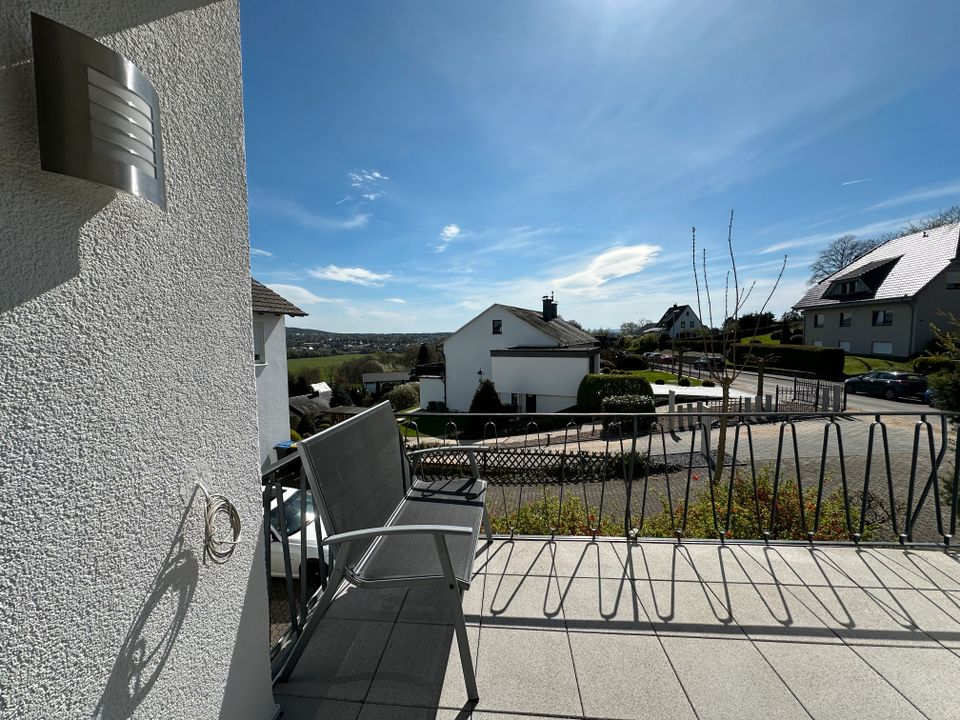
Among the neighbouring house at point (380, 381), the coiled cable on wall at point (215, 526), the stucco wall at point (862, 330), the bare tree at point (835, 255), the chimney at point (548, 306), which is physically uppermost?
the bare tree at point (835, 255)

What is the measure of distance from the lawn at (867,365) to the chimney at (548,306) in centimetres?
1651

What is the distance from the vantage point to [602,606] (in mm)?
2215

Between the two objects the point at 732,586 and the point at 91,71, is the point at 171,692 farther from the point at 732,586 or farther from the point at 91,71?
the point at 732,586

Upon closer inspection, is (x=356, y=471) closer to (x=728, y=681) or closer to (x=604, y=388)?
(x=728, y=681)

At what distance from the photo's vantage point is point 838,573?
2.51m

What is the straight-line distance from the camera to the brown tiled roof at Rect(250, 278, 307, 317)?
11.2m

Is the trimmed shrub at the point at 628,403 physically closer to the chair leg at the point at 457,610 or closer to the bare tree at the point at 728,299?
the bare tree at the point at 728,299

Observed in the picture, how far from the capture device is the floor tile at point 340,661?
5.65ft

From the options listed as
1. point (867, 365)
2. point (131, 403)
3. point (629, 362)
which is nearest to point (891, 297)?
point (867, 365)

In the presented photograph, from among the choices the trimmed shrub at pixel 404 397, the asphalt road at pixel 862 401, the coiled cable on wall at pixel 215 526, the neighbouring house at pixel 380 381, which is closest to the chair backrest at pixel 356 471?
the coiled cable on wall at pixel 215 526

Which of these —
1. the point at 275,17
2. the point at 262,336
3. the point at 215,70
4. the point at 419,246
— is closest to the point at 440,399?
the point at 419,246

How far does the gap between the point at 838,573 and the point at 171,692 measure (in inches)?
133

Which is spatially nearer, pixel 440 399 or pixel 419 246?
pixel 419 246

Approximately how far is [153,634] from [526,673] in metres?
1.46
